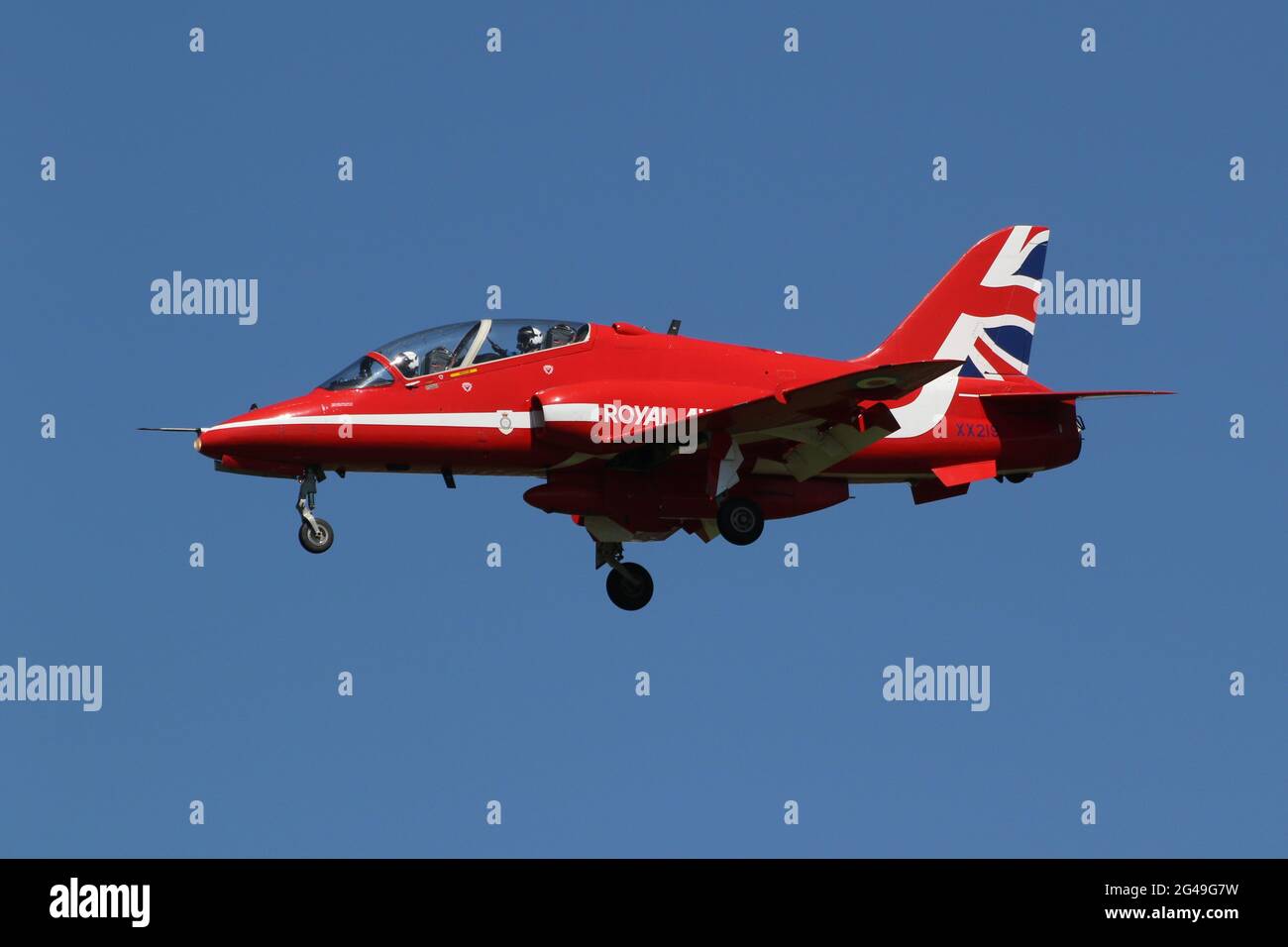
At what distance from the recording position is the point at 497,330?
36.6 metres

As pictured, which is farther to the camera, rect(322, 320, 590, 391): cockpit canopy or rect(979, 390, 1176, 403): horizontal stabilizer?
rect(979, 390, 1176, 403): horizontal stabilizer

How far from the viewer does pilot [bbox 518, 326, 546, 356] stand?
3666cm

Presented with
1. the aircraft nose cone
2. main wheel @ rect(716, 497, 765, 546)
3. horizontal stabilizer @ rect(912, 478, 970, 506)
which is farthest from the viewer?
horizontal stabilizer @ rect(912, 478, 970, 506)

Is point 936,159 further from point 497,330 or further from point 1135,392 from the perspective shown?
point 497,330

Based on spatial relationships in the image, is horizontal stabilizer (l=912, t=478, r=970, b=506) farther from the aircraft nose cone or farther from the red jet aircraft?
the aircraft nose cone

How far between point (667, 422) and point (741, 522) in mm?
2327

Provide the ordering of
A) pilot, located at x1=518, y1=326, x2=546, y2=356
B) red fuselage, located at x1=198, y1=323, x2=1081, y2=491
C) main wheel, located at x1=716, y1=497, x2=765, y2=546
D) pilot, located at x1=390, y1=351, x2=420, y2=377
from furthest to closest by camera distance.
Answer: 1. main wheel, located at x1=716, y1=497, x2=765, y2=546
2. pilot, located at x1=518, y1=326, x2=546, y2=356
3. pilot, located at x1=390, y1=351, x2=420, y2=377
4. red fuselage, located at x1=198, y1=323, x2=1081, y2=491

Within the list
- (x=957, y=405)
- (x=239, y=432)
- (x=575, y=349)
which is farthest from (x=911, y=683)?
(x=239, y=432)

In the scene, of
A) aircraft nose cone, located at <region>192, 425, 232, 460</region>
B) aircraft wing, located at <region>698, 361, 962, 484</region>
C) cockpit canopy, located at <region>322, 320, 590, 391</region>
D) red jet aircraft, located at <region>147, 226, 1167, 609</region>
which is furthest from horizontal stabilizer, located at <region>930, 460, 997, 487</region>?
aircraft nose cone, located at <region>192, 425, 232, 460</region>

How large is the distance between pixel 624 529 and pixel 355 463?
5311mm

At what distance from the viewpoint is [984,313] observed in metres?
40.6

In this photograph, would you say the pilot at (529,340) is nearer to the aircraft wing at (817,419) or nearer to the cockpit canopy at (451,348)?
the cockpit canopy at (451,348)

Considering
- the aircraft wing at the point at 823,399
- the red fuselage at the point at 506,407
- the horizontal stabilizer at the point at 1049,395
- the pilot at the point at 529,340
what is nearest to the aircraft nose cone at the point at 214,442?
the red fuselage at the point at 506,407

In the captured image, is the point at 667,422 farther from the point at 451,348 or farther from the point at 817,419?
the point at 451,348
